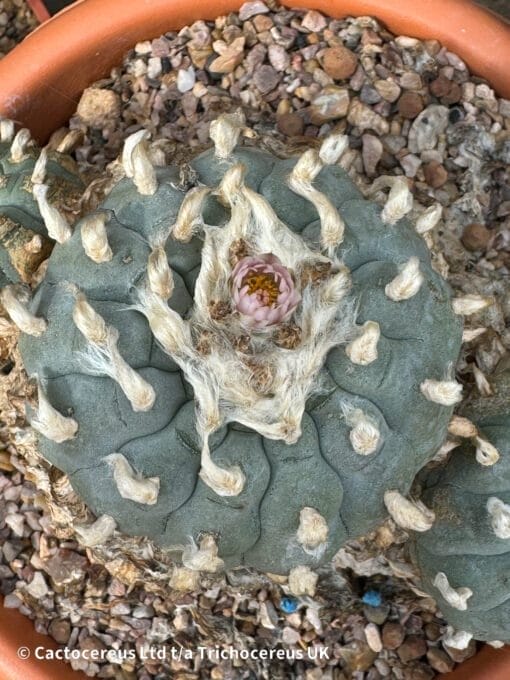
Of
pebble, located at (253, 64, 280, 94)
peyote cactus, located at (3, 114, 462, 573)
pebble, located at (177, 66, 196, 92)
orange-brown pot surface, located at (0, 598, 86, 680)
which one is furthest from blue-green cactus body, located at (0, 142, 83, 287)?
orange-brown pot surface, located at (0, 598, 86, 680)

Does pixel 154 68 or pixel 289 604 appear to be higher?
pixel 154 68

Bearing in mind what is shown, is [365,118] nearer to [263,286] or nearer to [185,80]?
[185,80]

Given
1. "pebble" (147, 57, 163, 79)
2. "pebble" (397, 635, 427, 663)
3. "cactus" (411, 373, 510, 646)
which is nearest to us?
"cactus" (411, 373, 510, 646)

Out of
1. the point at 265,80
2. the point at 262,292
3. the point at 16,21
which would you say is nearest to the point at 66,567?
the point at 262,292

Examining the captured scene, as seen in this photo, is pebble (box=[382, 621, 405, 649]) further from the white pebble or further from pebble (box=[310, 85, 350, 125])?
the white pebble

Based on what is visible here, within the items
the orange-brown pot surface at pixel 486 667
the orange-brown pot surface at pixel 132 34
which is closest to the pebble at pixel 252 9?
the orange-brown pot surface at pixel 132 34
